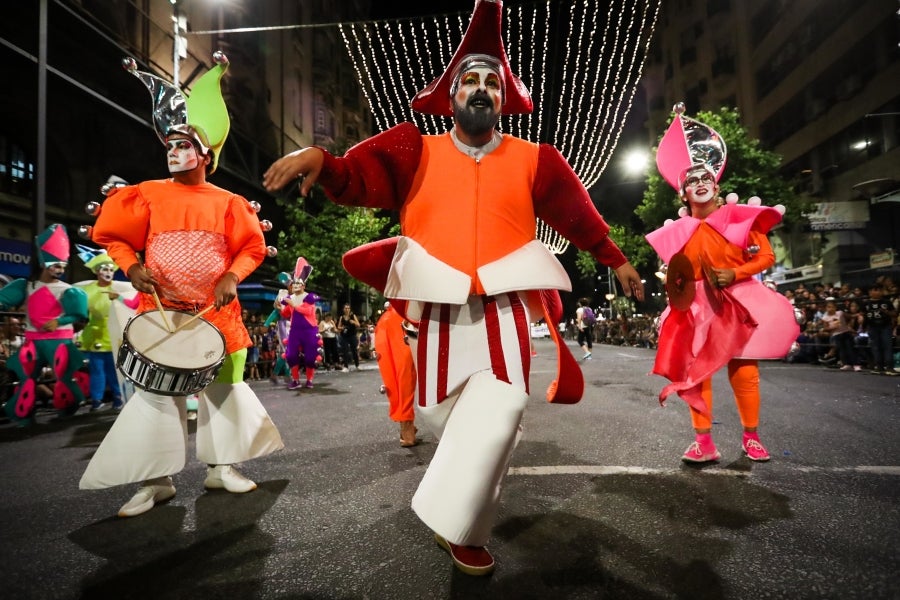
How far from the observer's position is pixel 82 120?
45.0ft

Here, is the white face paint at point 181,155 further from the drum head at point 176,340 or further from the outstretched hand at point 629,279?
the outstretched hand at point 629,279

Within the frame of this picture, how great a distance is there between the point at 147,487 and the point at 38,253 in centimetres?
509

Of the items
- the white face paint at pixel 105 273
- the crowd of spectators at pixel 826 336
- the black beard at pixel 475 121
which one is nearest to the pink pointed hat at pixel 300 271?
the crowd of spectators at pixel 826 336

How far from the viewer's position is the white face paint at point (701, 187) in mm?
3850

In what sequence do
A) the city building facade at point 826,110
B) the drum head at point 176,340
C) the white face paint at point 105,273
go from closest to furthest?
1. the drum head at point 176,340
2. the white face paint at point 105,273
3. the city building facade at point 826,110

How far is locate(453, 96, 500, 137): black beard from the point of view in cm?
225

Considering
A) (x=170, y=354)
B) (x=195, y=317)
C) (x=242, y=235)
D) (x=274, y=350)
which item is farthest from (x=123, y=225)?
(x=274, y=350)

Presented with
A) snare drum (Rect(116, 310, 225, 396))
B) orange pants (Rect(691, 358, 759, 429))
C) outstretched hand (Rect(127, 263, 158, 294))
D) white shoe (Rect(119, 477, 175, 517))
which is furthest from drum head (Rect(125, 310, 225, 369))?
orange pants (Rect(691, 358, 759, 429))

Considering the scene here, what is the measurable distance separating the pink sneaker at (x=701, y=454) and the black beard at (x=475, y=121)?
258 centimetres

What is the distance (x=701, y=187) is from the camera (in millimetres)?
3859

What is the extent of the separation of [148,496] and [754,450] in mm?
3800

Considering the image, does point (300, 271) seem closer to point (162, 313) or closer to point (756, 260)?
point (162, 313)

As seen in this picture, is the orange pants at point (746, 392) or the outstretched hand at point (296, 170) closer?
the outstretched hand at point (296, 170)

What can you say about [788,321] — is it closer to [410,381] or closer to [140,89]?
[410,381]
